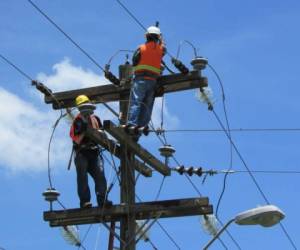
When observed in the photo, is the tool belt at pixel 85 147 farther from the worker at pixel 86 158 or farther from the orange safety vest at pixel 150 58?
the orange safety vest at pixel 150 58

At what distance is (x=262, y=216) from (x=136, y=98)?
120 inches

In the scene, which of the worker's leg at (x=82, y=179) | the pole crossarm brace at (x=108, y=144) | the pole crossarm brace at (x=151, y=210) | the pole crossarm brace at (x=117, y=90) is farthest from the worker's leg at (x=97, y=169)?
the pole crossarm brace at (x=117, y=90)

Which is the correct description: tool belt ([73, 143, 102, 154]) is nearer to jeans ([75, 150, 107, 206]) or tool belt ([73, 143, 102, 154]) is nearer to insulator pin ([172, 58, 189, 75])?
jeans ([75, 150, 107, 206])

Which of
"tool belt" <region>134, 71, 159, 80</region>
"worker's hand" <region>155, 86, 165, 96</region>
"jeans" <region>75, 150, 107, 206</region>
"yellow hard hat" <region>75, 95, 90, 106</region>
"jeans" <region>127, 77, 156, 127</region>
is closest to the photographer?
"jeans" <region>75, 150, 107, 206</region>

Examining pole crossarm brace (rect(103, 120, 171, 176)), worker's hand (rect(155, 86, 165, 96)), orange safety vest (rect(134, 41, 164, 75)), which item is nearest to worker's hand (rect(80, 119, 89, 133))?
pole crossarm brace (rect(103, 120, 171, 176))

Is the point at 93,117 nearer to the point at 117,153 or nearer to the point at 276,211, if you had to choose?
the point at 117,153

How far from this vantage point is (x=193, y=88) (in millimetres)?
12914

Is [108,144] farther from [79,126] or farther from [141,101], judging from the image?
[141,101]

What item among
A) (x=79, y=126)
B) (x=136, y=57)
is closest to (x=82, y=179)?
(x=79, y=126)

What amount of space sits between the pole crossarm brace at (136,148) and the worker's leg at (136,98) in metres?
0.37

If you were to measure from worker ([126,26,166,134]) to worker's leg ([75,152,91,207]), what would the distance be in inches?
31.4

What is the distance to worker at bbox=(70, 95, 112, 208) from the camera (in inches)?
484

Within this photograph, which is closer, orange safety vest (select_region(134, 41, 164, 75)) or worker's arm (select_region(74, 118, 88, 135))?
worker's arm (select_region(74, 118, 88, 135))

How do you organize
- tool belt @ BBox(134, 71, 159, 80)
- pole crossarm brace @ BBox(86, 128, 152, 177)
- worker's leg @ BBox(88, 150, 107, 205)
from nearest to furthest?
pole crossarm brace @ BBox(86, 128, 152, 177), worker's leg @ BBox(88, 150, 107, 205), tool belt @ BBox(134, 71, 159, 80)
